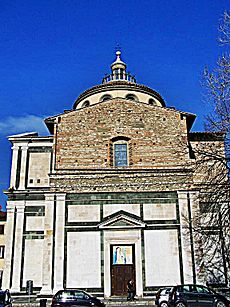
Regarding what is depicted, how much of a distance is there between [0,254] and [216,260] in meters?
19.6

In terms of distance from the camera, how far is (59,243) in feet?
73.4

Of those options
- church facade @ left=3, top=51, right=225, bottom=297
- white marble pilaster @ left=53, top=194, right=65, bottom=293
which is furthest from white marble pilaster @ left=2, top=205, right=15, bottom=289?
white marble pilaster @ left=53, top=194, right=65, bottom=293

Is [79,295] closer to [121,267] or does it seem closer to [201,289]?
[121,267]

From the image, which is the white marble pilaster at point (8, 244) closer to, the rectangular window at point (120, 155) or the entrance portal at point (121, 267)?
the entrance portal at point (121, 267)

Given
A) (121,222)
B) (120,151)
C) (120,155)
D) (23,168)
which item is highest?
(120,151)

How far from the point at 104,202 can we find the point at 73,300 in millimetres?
6505

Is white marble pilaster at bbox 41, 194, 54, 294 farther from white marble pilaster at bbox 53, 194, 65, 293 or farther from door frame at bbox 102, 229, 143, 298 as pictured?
door frame at bbox 102, 229, 143, 298

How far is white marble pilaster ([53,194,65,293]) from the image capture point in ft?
71.4

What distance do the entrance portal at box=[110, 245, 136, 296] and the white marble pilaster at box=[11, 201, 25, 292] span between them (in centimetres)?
512

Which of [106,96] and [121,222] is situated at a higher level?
[106,96]

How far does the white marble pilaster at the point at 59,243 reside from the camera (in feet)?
71.4

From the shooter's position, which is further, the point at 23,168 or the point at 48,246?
the point at 23,168

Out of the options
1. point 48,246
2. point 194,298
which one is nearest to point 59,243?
point 48,246

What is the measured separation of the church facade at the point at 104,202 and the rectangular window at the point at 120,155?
0.06 m
